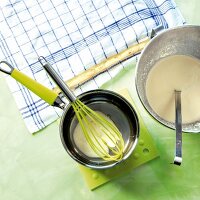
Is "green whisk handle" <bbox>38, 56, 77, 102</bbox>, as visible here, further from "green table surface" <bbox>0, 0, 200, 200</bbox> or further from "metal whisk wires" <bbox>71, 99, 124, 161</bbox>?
"green table surface" <bbox>0, 0, 200, 200</bbox>

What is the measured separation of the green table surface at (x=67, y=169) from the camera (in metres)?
0.64

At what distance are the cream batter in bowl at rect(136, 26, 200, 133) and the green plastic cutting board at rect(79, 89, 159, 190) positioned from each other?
6 cm

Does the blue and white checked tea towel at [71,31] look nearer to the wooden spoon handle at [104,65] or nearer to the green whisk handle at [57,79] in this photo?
the wooden spoon handle at [104,65]

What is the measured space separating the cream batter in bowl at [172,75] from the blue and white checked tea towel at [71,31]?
64 mm

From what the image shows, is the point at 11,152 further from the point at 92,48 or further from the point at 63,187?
the point at 92,48

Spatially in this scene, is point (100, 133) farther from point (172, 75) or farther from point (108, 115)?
point (172, 75)

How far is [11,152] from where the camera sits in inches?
26.2

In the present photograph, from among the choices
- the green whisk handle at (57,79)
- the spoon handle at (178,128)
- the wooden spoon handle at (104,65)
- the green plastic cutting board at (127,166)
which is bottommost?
the green plastic cutting board at (127,166)

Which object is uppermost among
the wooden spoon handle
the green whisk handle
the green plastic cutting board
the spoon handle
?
the green whisk handle

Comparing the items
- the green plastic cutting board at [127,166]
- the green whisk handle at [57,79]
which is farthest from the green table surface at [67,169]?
the green whisk handle at [57,79]

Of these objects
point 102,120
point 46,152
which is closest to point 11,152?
point 46,152

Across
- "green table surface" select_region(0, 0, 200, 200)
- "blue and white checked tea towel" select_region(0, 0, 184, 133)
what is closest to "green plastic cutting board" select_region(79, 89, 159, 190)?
"green table surface" select_region(0, 0, 200, 200)

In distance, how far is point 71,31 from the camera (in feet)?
2.30

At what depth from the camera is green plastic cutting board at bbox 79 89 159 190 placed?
0.64 m
